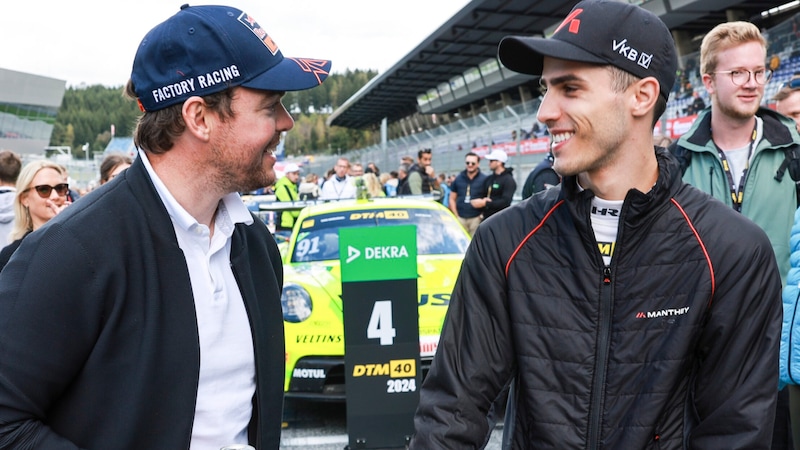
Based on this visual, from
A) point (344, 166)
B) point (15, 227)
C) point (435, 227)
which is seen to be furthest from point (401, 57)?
point (15, 227)

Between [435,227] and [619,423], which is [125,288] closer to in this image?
[619,423]

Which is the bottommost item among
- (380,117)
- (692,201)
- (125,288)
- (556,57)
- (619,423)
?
(619,423)

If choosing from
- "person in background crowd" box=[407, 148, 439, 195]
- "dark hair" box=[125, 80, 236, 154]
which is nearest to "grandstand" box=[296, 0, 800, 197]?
"person in background crowd" box=[407, 148, 439, 195]

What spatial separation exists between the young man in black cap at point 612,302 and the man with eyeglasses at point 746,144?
4.16 feet

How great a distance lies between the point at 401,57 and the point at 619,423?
37814 millimetres

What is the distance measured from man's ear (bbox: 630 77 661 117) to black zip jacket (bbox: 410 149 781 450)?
0.18m

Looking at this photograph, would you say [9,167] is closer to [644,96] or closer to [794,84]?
[644,96]

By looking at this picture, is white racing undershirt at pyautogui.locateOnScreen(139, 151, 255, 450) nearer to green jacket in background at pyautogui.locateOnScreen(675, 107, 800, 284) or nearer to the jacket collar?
the jacket collar

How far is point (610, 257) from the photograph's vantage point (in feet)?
5.50

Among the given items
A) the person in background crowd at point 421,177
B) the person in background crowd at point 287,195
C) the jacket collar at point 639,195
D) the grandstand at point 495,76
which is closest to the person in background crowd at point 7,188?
the person in background crowd at point 287,195

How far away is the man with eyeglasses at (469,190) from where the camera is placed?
34.1 ft

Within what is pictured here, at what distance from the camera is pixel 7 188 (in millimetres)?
4789

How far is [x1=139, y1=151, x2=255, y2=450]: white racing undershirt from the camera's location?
164cm

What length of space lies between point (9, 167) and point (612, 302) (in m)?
4.69
